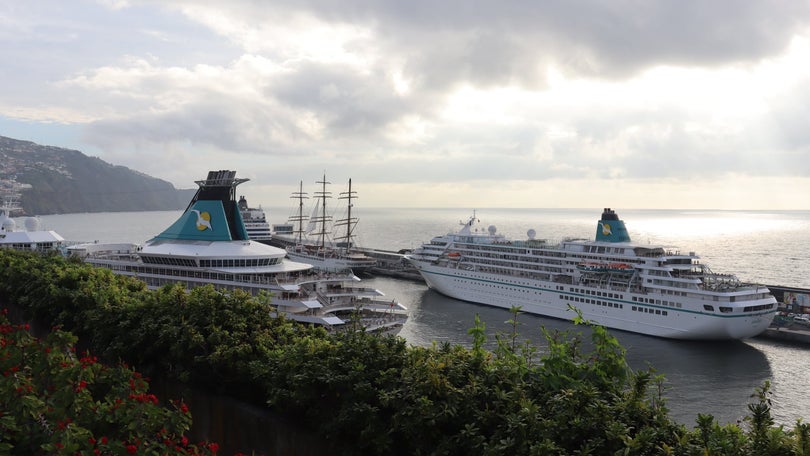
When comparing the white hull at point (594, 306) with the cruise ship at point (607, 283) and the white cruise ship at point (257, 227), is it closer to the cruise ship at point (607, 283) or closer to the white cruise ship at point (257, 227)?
the cruise ship at point (607, 283)

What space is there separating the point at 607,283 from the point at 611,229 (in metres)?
4.96

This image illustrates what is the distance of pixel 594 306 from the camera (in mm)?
39281

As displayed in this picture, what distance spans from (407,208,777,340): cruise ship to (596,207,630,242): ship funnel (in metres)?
0.07

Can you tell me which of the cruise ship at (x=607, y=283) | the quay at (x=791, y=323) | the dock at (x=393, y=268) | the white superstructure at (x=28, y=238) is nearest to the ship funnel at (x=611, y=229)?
the cruise ship at (x=607, y=283)

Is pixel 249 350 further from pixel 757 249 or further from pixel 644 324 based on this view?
pixel 757 249

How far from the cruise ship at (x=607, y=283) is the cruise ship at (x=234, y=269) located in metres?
11.6

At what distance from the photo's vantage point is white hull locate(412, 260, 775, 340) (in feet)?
110

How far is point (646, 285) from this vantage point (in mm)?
36781

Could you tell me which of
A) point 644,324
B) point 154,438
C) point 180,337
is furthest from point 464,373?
point 644,324

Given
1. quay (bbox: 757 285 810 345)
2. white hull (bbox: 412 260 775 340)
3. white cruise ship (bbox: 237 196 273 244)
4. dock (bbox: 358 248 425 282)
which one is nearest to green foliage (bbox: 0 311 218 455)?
white hull (bbox: 412 260 775 340)

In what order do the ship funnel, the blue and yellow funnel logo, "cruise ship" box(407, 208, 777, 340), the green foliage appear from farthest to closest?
1. the ship funnel
2. "cruise ship" box(407, 208, 777, 340)
3. the blue and yellow funnel logo
4. the green foliage

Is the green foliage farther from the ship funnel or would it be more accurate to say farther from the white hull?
the ship funnel

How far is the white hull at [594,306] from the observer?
3365 centimetres

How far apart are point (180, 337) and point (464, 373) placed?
21.7 feet
